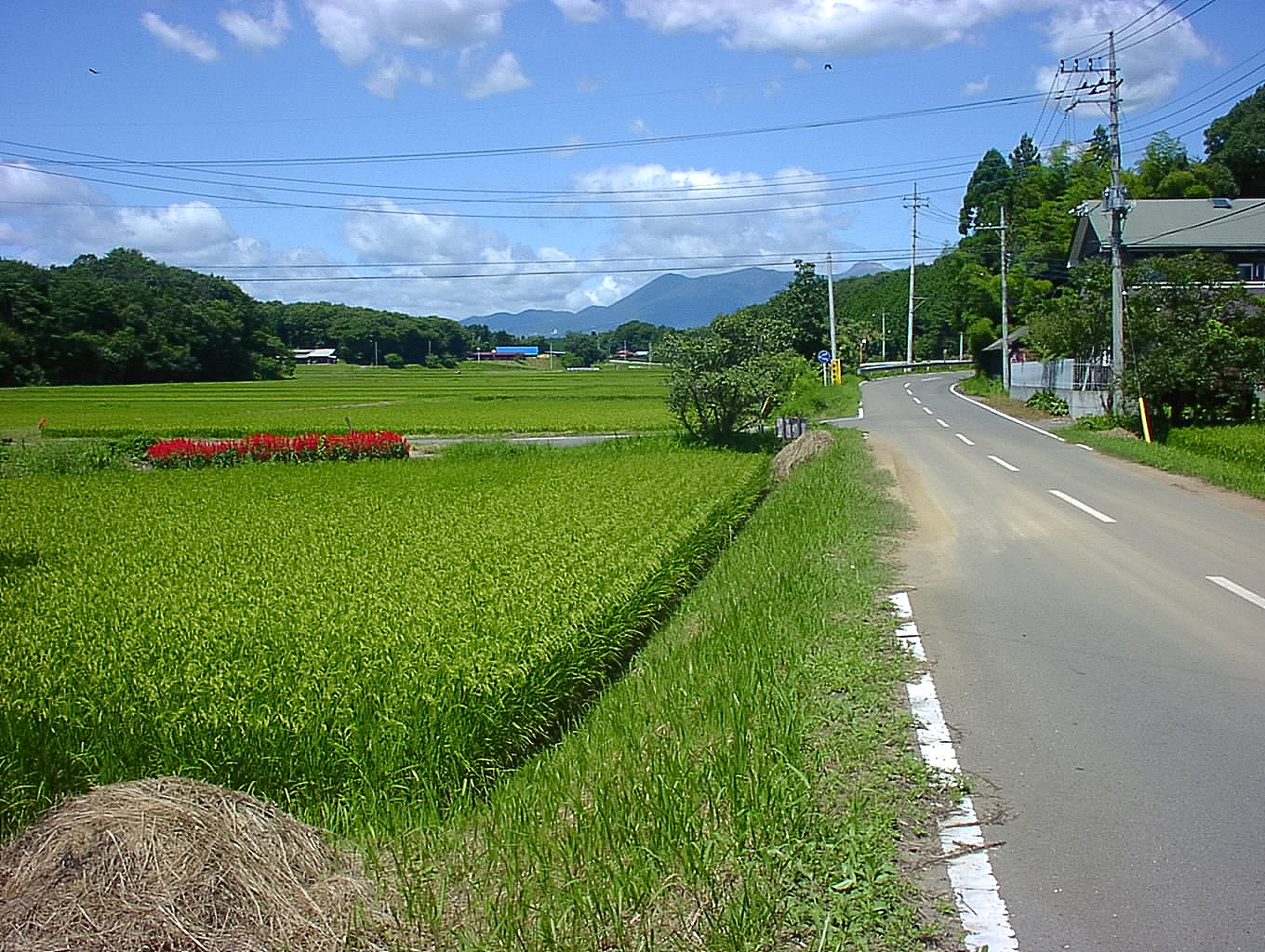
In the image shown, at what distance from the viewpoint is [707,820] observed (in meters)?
4.30

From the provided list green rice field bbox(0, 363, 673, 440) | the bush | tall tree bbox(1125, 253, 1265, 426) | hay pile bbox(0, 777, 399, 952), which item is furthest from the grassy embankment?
the bush

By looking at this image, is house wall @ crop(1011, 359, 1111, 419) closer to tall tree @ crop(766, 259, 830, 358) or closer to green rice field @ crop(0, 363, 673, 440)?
green rice field @ crop(0, 363, 673, 440)

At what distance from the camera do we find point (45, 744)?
5867 mm

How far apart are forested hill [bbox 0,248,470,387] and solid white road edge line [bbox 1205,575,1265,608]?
6070cm

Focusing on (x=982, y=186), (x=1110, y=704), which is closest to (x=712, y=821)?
(x=1110, y=704)

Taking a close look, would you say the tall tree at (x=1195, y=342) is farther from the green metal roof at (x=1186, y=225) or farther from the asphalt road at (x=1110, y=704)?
the green metal roof at (x=1186, y=225)

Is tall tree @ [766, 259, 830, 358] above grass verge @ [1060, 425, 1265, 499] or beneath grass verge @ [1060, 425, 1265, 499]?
above

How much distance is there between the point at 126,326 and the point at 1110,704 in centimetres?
6579

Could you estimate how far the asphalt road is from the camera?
370cm

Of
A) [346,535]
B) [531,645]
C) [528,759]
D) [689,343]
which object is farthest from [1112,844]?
[689,343]

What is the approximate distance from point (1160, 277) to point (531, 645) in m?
21.9

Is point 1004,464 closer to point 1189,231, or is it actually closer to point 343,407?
point 1189,231

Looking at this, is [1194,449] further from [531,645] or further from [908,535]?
[531,645]

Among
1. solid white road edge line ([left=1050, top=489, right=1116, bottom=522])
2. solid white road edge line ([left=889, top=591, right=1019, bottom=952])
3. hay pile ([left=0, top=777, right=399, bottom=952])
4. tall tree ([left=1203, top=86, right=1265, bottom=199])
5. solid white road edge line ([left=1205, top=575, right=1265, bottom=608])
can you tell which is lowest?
solid white road edge line ([left=1050, top=489, right=1116, bottom=522])
